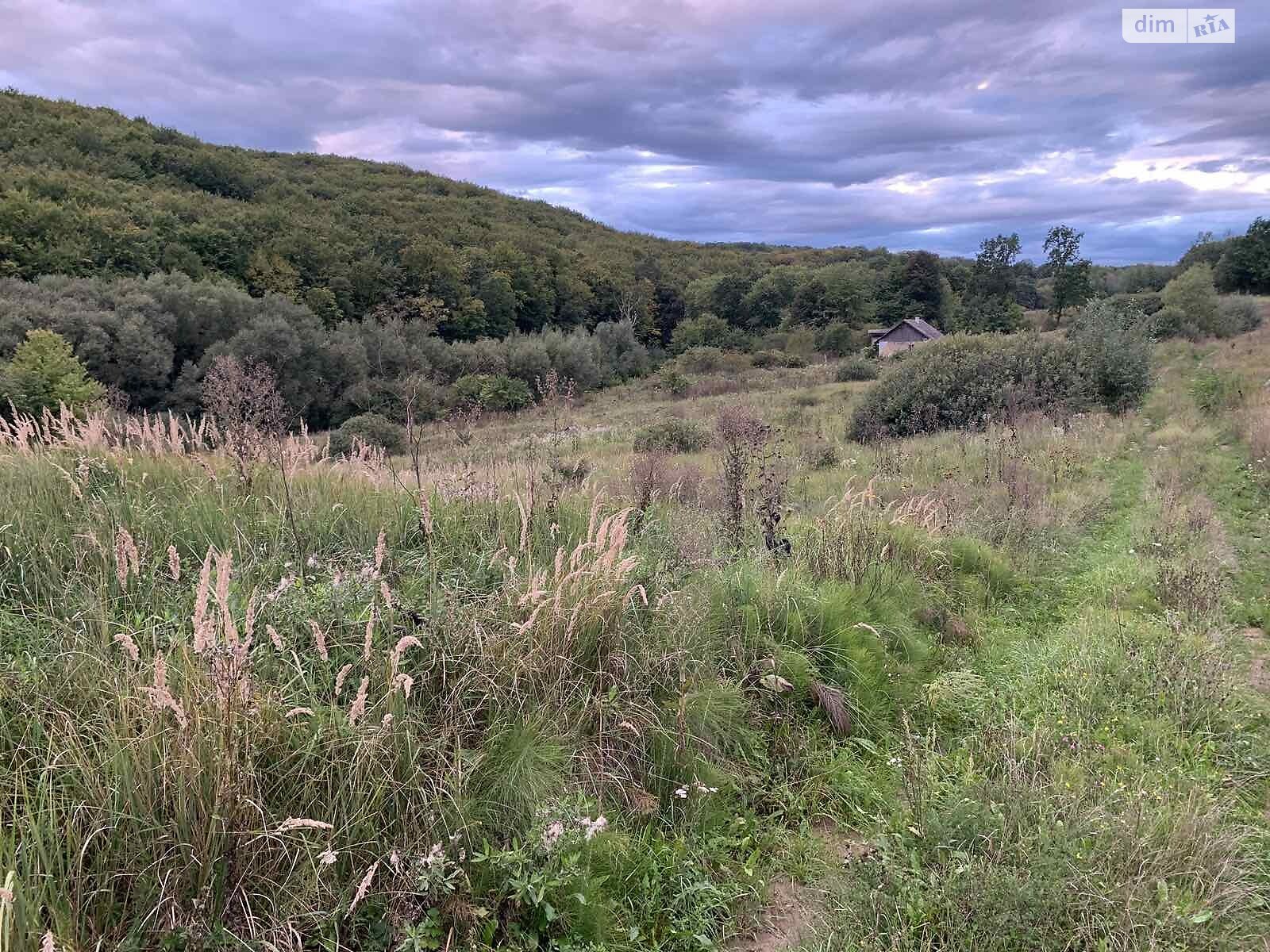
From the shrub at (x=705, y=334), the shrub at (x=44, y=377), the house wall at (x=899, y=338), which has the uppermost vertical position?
the shrub at (x=705, y=334)

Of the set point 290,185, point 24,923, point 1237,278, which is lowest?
point 24,923

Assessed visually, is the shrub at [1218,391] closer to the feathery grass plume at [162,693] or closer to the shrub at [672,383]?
the feathery grass plume at [162,693]

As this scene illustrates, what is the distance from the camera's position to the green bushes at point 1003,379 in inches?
779

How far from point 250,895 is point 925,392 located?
21.5 metres

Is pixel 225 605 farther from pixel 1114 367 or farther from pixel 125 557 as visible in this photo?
pixel 1114 367

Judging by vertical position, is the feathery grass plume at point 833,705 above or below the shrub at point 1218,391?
below

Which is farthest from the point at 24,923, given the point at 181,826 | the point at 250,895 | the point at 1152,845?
the point at 1152,845

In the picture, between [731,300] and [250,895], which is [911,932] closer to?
[250,895]

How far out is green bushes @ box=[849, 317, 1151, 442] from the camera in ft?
64.9

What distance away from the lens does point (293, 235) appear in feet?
224

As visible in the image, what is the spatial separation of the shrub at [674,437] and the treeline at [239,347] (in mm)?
8400

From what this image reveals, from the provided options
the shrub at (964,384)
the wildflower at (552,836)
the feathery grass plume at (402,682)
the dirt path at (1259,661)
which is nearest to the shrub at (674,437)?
the shrub at (964,384)

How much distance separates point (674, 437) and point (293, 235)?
6223 centimetres

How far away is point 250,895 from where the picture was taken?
2.28 metres
